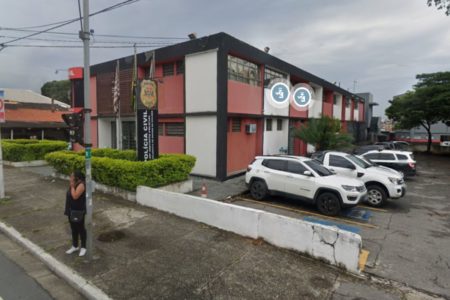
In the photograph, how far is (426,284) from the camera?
15.4ft

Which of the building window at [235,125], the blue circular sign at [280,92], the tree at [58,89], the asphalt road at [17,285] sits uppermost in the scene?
the tree at [58,89]

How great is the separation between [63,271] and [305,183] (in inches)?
274

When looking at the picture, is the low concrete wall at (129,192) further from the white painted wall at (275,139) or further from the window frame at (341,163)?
the white painted wall at (275,139)

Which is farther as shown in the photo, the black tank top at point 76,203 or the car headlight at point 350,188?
the car headlight at point 350,188

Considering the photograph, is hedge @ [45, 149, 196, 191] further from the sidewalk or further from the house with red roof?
the house with red roof

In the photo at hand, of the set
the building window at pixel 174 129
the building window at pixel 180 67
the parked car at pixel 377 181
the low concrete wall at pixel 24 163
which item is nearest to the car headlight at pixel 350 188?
the parked car at pixel 377 181

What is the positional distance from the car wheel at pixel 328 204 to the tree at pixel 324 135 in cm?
908

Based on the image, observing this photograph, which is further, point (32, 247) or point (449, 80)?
point (449, 80)

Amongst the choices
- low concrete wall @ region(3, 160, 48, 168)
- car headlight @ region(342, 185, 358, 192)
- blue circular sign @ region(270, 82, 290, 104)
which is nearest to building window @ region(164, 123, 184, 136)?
blue circular sign @ region(270, 82, 290, 104)

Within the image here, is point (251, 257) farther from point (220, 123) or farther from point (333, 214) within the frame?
point (220, 123)

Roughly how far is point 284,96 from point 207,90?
285 inches

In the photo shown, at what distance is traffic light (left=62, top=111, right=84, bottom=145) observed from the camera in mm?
4914

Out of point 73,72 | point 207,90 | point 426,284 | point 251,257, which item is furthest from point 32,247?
point 73,72

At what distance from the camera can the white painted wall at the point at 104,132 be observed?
730 inches
